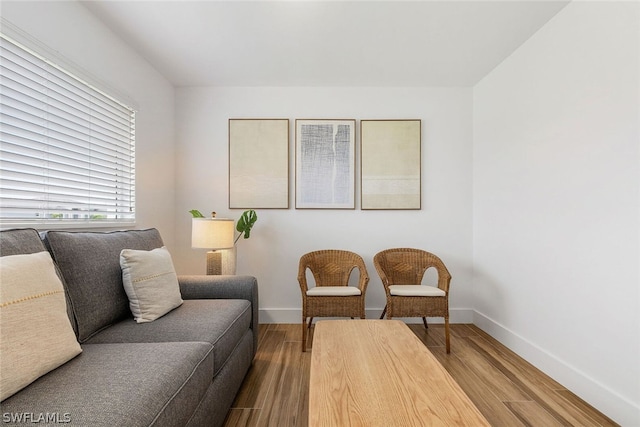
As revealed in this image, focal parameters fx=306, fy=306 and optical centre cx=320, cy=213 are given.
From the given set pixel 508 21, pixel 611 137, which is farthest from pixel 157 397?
pixel 508 21

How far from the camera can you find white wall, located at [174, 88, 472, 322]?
3.35 m

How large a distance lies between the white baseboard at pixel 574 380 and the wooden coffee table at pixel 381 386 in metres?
1.18

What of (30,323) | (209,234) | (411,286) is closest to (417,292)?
(411,286)

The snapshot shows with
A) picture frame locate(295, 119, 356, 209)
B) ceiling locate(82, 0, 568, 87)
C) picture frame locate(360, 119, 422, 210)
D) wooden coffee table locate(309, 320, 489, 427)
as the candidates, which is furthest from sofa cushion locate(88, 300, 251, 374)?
ceiling locate(82, 0, 568, 87)

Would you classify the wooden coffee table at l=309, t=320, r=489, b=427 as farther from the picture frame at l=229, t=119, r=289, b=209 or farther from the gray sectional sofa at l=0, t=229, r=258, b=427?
the picture frame at l=229, t=119, r=289, b=209

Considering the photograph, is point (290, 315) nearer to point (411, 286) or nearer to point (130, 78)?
point (411, 286)

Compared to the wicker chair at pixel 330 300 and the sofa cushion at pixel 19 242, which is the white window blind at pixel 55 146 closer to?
the sofa cushion at pixel 19 242

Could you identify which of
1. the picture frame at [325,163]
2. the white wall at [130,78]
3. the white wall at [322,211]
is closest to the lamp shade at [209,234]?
the white wall at [130,78]

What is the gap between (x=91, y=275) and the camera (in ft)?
5.16

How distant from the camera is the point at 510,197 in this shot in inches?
108

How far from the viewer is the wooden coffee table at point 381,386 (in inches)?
40.1

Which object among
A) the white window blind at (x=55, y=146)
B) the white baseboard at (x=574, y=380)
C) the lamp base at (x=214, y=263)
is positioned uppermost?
the white window blind at (x=55, y=146)

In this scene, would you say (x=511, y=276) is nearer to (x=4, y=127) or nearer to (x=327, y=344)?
(x=327, y=344)

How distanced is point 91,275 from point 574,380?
2.97 metres
